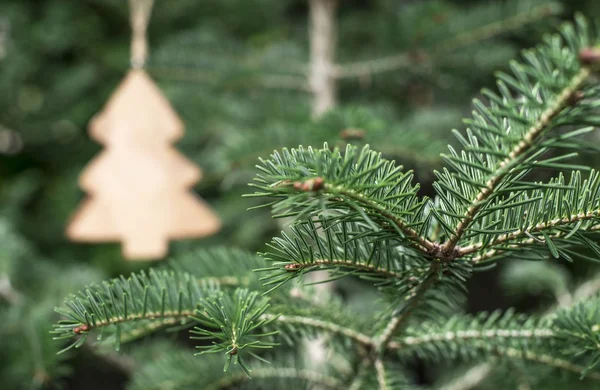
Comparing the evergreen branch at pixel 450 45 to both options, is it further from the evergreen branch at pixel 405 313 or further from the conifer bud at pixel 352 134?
the evergreen branch at pixel 405 313

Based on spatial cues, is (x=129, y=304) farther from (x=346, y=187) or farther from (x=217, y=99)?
(x=217, y=99)

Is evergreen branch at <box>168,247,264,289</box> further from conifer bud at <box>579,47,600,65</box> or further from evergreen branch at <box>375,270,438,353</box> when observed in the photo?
conifer bud at <box>579,47,600,65</box>

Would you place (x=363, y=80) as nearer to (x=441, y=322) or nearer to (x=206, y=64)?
(x=206, y=64)

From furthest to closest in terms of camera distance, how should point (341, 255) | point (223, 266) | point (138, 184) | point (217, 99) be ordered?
1. point (217, 99)
2. point (138, 184)
3. point (223, 266)
4. point (341, 255)

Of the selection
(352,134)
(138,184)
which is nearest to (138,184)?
(138,184)

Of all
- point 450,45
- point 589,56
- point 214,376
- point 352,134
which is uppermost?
point 450,45

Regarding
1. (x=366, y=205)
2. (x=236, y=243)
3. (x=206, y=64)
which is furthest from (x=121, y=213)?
(x=366, y=205)

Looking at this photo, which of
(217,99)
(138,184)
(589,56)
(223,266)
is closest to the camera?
(589,56)
